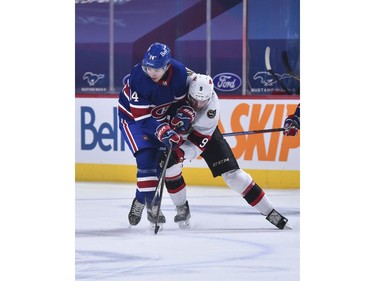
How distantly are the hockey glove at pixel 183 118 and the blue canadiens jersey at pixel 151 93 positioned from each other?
8 centimetres

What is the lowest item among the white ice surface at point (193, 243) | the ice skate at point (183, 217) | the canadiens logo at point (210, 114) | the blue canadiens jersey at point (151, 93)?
the white ice surface at point (193, 243)

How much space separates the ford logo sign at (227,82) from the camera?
6.62 m

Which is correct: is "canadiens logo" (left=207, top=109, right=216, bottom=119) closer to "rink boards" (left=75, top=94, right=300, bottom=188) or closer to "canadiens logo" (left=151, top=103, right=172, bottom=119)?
"canadiens logo" (left=151, top=103, right=172, bottom=119)

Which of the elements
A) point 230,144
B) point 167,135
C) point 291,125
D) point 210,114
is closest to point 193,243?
point 167,135

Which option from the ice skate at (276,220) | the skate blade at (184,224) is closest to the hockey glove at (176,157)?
the skate blade at (184,224)

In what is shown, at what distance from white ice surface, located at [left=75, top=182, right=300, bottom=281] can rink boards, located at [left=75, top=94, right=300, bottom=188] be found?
1.04 feet

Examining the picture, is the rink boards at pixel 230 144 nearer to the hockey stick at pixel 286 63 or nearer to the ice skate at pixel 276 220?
the hockey stick at pixel 286 63

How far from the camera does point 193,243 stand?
3.98 metres

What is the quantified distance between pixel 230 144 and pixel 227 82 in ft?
1.74

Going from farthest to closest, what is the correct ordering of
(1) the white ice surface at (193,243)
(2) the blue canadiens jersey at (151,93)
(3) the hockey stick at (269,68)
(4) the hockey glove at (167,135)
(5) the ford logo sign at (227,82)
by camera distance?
1. (5) the ford logo sign at (227,82)
2. (3) the hockey stick at (269,68)
3. (2) the blue canadiens jersey at (151,93)
4. (4) the hockey glove at (167,135)
5. (1) the white ice surface at (193,243)

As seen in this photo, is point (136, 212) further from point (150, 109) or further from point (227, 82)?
point (227, 82)

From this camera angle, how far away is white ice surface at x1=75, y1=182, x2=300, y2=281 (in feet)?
10.5
